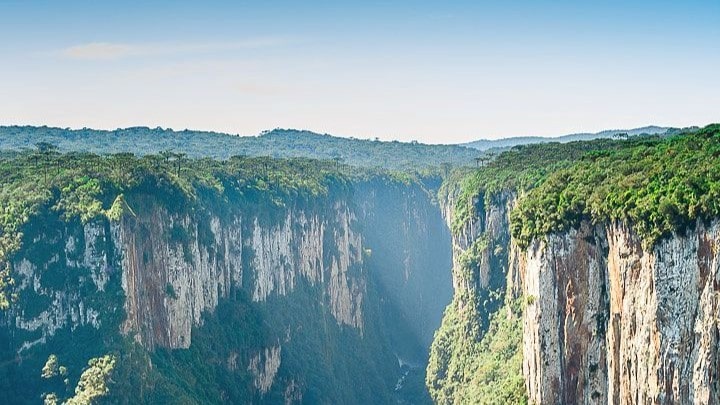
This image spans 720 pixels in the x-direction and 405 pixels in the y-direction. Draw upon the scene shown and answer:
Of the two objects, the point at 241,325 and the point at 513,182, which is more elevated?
the point at 513,182

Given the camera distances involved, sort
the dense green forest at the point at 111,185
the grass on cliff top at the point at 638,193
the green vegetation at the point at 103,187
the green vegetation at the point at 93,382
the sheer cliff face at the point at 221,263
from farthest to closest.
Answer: the sheer cliff face at the point at 221,263
the dense green forest at the point at 111,185
the green vegetation at the point at 103,187
the green vegetation at the point at 93,382
the grass on cliff top at the point at 638,193

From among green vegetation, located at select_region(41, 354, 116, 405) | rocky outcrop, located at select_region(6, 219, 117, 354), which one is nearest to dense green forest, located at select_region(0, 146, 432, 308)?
rocky outcrop, located at select_region(6, 219, 117, 354)

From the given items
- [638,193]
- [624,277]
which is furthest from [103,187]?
[638,193]

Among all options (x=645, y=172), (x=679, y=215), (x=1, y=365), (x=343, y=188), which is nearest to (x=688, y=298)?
(x=679, y=215)

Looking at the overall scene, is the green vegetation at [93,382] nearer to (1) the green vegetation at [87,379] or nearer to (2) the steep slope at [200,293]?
(1) the green vegetation at [87,379]

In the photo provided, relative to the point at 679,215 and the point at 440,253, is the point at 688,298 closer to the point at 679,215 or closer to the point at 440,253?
the point at 679,215

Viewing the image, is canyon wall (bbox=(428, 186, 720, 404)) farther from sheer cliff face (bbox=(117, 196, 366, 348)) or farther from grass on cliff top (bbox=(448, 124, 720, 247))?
sheer cliff face (bbox=(117, 196, 366, 348))

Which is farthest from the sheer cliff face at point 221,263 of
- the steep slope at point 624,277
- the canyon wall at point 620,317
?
the steep slope at point 624,277

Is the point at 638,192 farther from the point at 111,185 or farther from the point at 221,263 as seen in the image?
the point at 221,263
